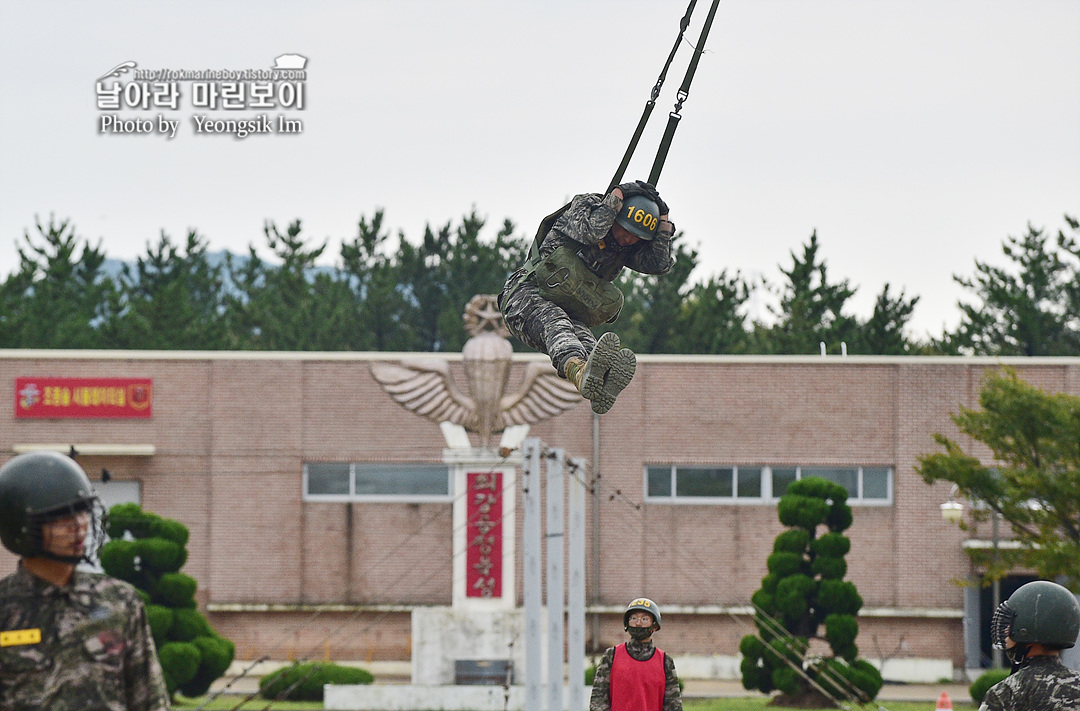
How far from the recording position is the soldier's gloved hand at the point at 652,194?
1045 cm

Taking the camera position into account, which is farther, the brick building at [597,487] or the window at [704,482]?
the window at [704,482]

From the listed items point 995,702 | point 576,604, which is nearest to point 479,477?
point 576,604

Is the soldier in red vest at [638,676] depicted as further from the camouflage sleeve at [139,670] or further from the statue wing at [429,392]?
the statue wing at [429,392]

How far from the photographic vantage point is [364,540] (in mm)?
35875

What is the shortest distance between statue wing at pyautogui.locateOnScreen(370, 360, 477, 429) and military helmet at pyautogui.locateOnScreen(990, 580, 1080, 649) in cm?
2629

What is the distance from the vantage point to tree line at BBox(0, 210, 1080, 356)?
1921 inches

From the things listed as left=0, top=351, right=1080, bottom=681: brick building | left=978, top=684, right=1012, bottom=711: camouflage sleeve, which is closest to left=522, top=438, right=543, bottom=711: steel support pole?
left=978, top=684, right=1012, bottom=711: camouflage sleeve

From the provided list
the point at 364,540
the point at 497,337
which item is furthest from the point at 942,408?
the point at 364,540

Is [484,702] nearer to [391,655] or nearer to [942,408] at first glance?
[391,655]

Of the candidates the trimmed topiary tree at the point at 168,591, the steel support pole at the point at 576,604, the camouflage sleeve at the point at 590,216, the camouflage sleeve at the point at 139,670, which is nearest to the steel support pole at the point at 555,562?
the steel support pole at the point at 576,604

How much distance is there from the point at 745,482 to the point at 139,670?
31.5 m

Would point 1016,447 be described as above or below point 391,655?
above

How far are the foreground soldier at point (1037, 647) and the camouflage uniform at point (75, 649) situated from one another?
3.57 meters

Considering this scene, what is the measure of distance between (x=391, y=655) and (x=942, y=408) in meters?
13.8
